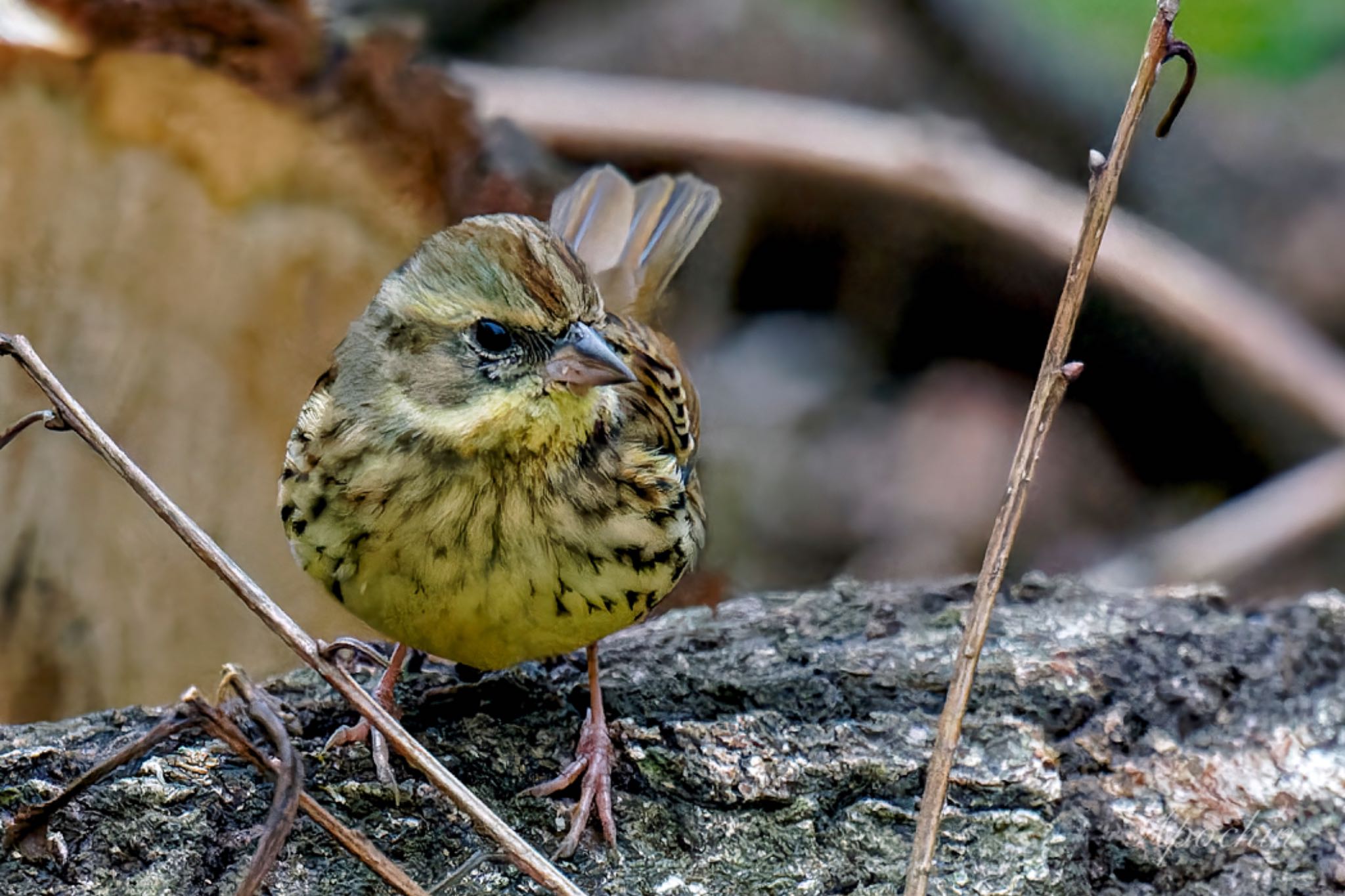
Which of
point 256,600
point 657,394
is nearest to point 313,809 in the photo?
point 256,600

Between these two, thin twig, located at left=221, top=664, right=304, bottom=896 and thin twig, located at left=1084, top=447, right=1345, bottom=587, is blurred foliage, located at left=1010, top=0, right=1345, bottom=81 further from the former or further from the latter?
thin twig, located at left=221, top=664, right=304, bottom=896

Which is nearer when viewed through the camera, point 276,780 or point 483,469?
point 276,780

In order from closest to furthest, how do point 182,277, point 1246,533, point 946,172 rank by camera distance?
point 182,277 < point 1246,533 < point 946,172

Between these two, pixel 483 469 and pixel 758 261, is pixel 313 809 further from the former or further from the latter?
pixel 758 261

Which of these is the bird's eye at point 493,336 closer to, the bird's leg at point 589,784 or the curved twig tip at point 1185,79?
the bird's leg at point 589,784

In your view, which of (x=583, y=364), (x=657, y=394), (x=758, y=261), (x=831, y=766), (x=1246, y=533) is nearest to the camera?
(x=583, y=364)

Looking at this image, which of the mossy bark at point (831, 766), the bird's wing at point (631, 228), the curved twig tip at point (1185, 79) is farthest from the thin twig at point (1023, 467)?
the bird's wing at point (631, 228)
